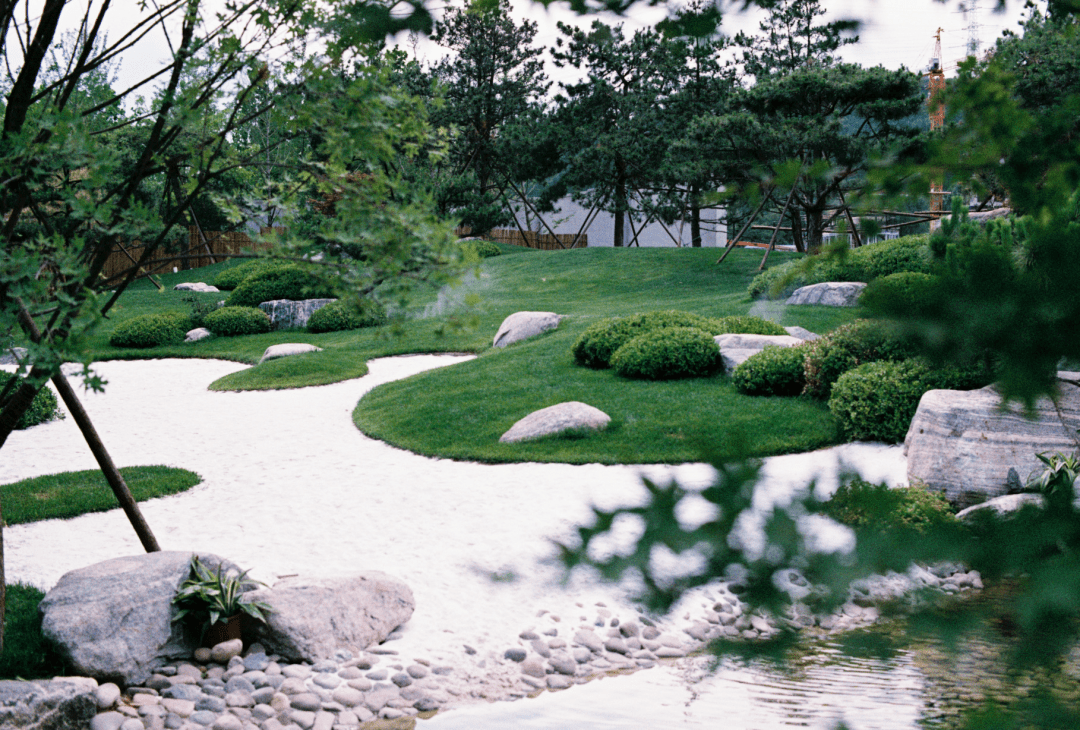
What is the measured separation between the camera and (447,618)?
461 centimetres

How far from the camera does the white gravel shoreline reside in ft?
15.7

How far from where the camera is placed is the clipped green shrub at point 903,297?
660mm

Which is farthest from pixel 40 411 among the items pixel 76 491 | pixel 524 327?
pixel 524 327

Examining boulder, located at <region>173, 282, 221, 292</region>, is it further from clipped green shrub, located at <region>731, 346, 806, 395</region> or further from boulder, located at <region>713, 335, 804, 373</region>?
clipped green shrub, located at <region>731, 346, 806, 395</region>

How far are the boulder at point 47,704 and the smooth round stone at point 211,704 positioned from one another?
17.2 inches

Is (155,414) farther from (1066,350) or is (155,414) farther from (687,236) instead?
(687,236)

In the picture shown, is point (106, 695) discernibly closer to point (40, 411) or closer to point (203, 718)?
point (203, 718)

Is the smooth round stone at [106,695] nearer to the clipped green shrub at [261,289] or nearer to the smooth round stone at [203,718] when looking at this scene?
the smooth round stone at [203,718]

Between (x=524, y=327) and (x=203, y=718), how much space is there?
10.4 m

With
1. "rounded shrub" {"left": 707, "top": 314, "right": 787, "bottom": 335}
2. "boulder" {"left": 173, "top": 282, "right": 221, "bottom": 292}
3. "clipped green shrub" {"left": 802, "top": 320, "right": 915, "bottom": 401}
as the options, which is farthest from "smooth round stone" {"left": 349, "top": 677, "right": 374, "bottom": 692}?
"boulder" {"left": 173, "top": 282, "right": 221, "bottom": 292}

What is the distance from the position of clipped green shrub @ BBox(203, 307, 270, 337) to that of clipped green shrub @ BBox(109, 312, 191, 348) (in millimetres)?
745

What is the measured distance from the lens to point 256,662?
13.4 ft

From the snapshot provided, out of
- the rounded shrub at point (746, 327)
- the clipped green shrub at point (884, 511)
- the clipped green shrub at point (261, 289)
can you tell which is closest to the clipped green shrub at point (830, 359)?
the rounded shrub at point (746, 327)

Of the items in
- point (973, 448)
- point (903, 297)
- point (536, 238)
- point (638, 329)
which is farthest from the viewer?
point (536, 238)
